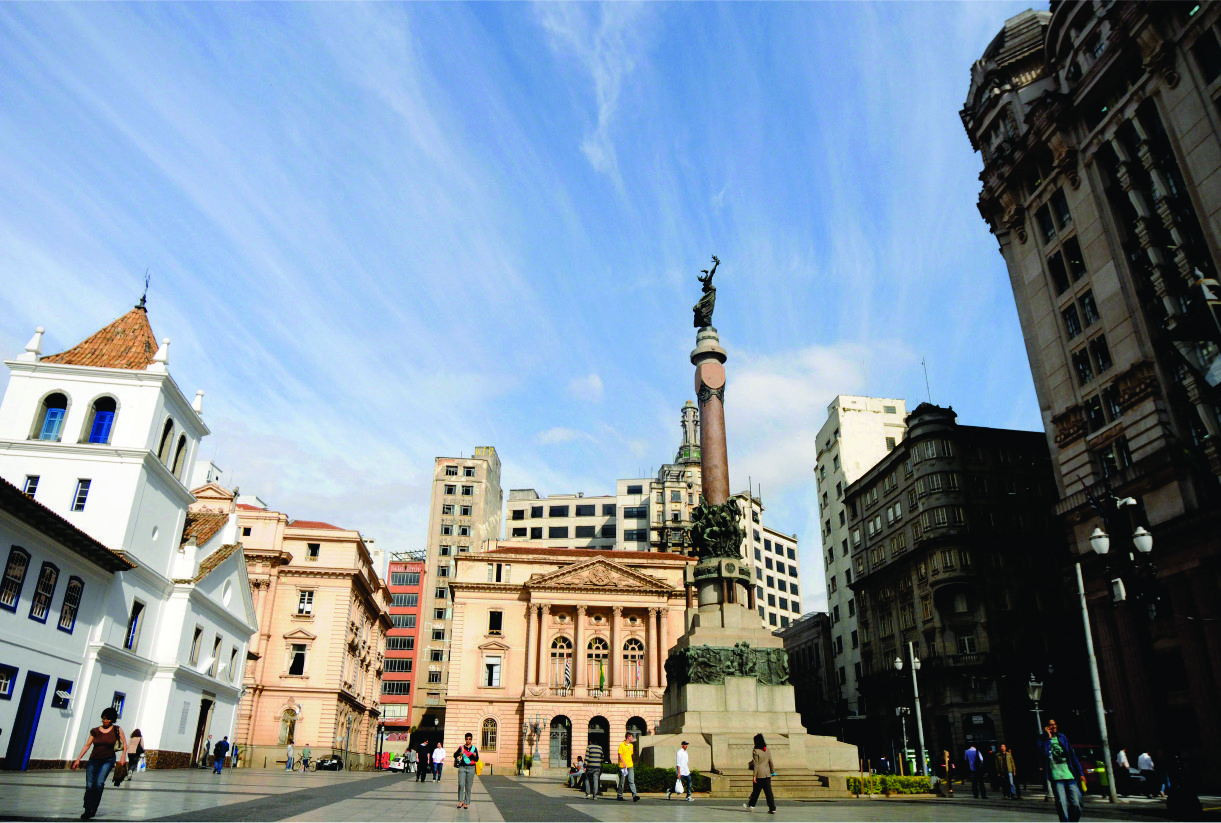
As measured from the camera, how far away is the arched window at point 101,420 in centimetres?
3172

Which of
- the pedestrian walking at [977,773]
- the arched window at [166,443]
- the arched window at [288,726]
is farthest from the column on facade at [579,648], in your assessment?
the pedestrian walking at [977,773]

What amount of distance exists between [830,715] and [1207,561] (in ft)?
154

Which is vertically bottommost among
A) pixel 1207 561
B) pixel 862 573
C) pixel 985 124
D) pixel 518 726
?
pixel 518 726

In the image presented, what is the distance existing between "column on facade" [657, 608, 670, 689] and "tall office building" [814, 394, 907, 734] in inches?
683

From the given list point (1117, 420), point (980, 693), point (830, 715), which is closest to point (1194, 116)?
point (1117, 420)

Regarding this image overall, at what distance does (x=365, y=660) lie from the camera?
72.9 metres

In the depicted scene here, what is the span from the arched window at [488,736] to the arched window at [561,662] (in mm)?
5813

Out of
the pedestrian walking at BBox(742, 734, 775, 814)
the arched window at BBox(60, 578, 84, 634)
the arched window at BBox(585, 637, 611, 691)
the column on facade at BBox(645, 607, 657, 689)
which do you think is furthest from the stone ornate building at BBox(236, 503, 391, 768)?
the pedestrian walking at BBox(742, 734, 775, 814)

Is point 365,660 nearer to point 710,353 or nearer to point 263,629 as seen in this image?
point 263,629

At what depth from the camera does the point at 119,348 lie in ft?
113

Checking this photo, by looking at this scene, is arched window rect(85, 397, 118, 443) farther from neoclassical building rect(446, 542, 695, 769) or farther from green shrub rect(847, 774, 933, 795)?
neoclassical building rect(446, 542, 695, 769)

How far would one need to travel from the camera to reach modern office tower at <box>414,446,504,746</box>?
86000 mm

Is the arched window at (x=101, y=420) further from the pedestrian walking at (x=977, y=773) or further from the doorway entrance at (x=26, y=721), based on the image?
the pedestrian walking at (x=977, y=773)

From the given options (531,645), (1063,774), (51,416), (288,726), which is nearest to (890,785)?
(1063,774)
